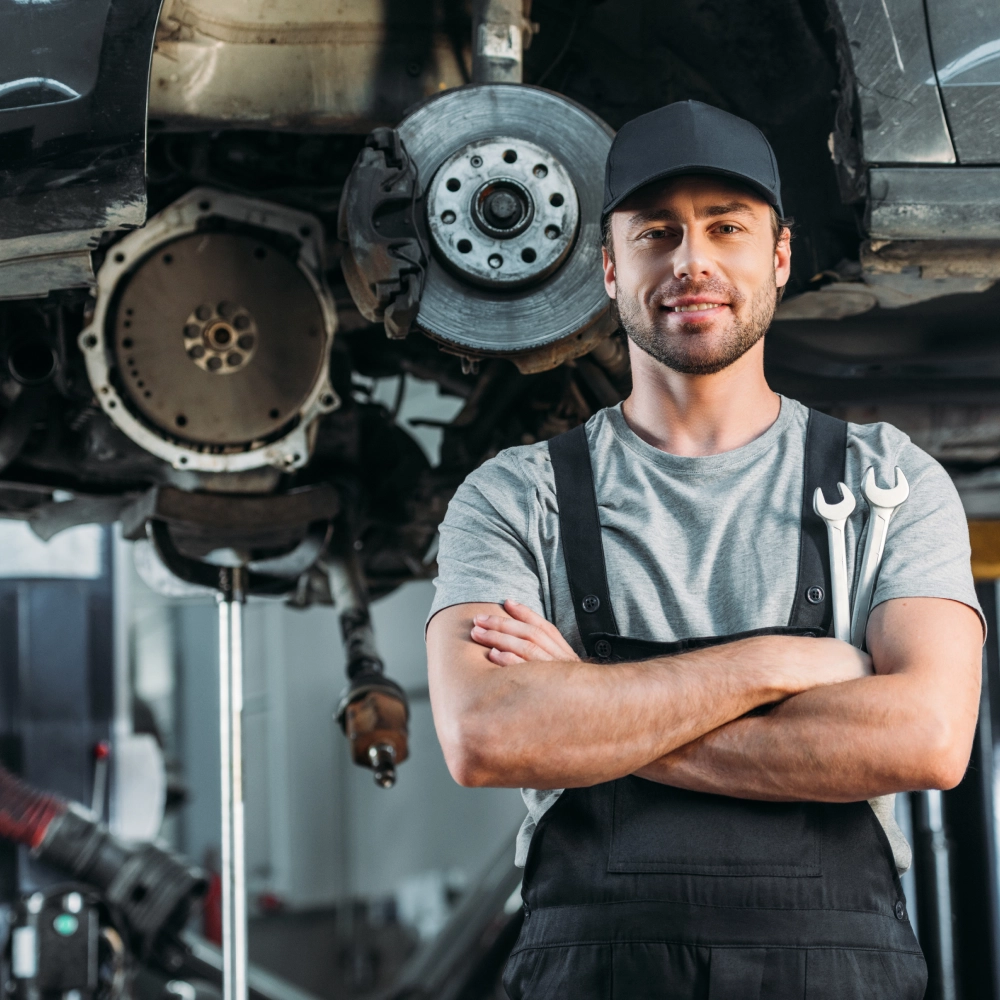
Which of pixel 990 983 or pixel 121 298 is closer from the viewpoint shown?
pixel 121 298

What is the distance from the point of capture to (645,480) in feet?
4.48

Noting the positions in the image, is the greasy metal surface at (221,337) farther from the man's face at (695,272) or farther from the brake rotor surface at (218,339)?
the man's face at (695,272)

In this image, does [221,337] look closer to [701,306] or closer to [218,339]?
[218,339]

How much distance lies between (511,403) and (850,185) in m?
1.09

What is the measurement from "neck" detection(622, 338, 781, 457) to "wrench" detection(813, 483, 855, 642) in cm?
14

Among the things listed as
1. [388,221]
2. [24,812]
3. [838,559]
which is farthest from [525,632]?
[24,812]

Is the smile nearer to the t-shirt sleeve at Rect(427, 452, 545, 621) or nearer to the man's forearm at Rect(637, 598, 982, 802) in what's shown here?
the t-shirt sleeve at Rect(427, 452, 545, 621)

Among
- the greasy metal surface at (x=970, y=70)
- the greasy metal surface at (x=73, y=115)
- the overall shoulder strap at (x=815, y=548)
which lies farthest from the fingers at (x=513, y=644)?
the greasy metal surface at (x=970, y=70)

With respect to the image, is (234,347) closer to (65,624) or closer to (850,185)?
(850,185)

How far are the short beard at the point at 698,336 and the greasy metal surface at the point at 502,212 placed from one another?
0.44m

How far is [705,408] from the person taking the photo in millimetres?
1400

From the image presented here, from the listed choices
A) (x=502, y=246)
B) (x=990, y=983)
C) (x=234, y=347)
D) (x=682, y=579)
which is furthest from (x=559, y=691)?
(x=990, y=983)

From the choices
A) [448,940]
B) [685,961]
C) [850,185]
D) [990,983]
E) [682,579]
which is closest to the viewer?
[685,961]

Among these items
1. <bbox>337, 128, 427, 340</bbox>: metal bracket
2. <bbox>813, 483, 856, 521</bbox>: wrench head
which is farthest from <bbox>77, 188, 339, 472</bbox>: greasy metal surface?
<bbox>813, 483, 856, 521</bbox>: wrench head
